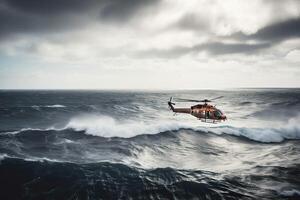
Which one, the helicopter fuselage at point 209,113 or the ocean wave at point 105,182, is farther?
the helicopter fuselage at point 209,113

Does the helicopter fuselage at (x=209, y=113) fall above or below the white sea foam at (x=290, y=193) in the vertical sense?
above

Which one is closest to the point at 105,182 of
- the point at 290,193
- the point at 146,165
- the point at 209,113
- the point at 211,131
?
the point at 146,165

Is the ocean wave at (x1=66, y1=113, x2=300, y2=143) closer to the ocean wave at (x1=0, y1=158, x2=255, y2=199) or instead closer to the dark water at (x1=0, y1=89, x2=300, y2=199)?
the dark water at (x1=0, y1=89, x2=300, y2=199)

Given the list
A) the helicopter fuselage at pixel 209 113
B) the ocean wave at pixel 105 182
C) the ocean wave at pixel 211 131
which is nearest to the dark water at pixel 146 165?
the ocean wave at pixel 105 182

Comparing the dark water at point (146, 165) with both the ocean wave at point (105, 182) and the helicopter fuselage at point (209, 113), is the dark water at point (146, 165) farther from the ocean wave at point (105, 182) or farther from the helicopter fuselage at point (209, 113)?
the helicopter fuselage at point (209, 113)

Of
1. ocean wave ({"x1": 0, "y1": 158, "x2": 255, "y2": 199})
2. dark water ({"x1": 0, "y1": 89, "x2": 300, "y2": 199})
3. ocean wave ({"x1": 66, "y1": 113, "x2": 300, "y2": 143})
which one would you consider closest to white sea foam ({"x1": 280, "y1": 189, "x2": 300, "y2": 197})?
dark water ({"x1": 0, "y1": 89, "x2": 300, "y2": 199})

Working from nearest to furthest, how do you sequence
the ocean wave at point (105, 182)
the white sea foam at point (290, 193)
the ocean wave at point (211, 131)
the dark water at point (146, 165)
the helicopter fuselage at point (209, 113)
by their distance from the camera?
the white sea foam at point (290, 193), the ocean wave at point (105, 182), the dark water at point (146, 165), the helicopter fuselage at point (209, 113), the ocean wave at point (211, 131)

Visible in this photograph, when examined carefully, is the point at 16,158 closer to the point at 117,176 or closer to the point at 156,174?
the point at 117,176

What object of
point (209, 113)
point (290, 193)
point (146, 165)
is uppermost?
point (209, 113)

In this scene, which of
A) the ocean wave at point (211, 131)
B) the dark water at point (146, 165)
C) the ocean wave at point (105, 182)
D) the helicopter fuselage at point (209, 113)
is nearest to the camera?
the ocean wave at point (105, 182)

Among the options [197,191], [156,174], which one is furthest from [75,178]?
[197,191]

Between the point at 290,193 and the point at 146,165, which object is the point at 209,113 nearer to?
the point at 146,165

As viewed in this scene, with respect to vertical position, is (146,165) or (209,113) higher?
(209,113)
